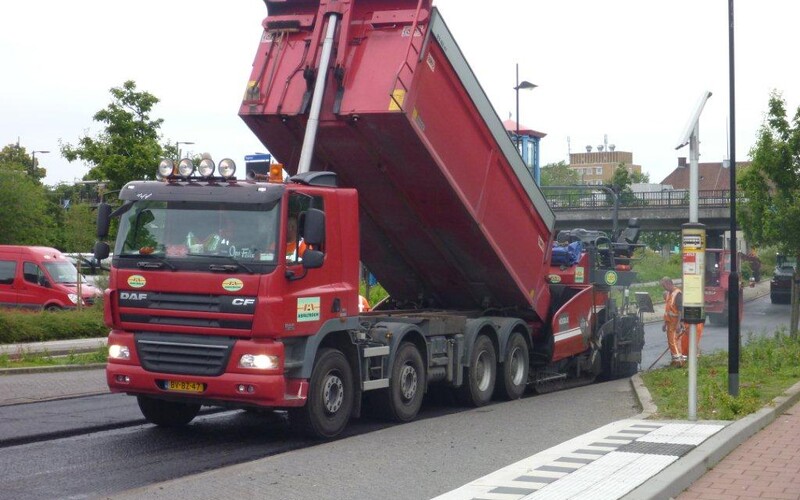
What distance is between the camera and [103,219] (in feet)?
37.0

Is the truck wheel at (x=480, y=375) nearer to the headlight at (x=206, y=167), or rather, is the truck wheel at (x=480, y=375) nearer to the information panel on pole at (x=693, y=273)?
the information panel on pole at (x=693, y=273)

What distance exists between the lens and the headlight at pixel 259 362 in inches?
409

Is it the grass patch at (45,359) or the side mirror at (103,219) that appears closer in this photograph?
the side mirror at (103,219)

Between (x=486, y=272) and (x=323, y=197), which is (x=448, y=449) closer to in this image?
(x=323, y=197)

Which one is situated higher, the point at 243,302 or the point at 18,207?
the point at 18,207

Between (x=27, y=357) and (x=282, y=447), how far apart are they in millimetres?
9887

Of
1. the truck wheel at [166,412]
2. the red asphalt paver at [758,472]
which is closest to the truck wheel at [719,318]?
the red asphalt paver at [758,472]

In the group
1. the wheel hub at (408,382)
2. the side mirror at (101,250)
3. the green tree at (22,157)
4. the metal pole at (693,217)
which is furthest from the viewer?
the green tree at (22,157)

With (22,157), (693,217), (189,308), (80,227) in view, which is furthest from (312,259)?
(22,157)

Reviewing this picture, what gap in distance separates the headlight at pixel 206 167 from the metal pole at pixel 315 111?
124 centimetres

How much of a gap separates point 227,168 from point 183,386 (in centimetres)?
226

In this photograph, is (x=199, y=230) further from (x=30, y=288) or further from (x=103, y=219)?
(x=30, y=288)

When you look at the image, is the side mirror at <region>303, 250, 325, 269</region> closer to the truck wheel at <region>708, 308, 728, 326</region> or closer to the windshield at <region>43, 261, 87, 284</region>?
the windshield at <region>43, 261, 87, 284</region>

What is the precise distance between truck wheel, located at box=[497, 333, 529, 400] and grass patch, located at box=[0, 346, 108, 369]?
8.11 m
